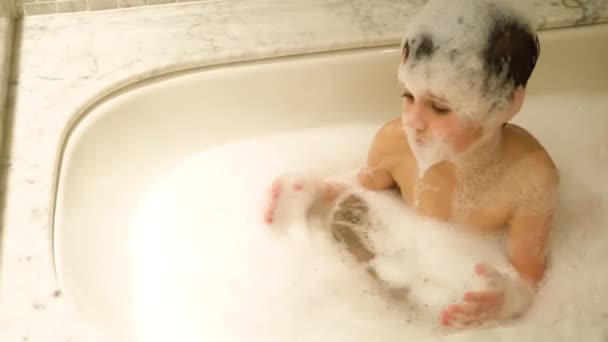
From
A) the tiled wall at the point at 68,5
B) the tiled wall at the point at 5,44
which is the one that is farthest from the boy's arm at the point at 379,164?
the tiled wall at the point at 5,44

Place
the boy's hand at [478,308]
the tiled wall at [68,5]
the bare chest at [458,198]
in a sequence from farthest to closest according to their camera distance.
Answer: the tiled wall at [68,5]
the bare chest at [458,198]
the boy's hand at [478,308]

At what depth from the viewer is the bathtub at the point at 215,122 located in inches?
37.4

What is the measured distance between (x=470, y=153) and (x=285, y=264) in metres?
0.37

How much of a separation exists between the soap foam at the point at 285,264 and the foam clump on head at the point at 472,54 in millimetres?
336

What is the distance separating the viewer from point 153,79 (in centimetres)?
114

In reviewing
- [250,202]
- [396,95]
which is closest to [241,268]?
[250,202]

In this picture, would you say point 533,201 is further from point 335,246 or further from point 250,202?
point 250,202

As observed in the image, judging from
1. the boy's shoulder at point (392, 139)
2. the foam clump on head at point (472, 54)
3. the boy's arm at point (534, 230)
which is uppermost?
the foam clump on head at point (472, 54)

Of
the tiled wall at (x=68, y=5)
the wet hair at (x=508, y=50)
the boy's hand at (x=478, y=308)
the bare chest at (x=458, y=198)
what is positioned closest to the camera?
the wet hair at (x=508, y=50)

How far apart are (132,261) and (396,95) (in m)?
0.61

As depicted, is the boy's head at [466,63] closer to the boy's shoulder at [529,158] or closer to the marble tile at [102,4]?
the boy's shoulder at [529,158]

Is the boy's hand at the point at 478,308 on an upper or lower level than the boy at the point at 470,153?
lower

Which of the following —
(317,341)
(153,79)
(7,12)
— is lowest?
(317,341)

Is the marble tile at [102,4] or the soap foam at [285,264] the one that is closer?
the soap foam at [285,264]
